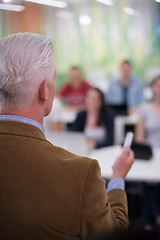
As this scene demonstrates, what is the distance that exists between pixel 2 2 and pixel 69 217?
0.73 metres

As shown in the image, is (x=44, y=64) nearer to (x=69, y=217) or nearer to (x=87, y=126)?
(x=69, y=217)

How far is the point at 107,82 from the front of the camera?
Result: 5.87 m

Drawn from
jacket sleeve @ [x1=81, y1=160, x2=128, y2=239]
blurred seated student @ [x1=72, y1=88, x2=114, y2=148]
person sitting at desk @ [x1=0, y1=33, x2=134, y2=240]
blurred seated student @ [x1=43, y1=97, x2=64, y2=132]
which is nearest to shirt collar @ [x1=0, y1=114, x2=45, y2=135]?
person sitting at desk @ [x1=0, y1=33, x2=134, y2=240]

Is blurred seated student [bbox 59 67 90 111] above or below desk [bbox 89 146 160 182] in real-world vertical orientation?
above

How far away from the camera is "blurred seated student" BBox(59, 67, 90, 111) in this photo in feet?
16.4

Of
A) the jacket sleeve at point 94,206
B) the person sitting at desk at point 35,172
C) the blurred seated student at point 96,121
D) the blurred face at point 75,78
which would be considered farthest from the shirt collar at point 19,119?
the blurred face at point 75,78

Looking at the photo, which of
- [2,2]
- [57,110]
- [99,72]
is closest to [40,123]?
[2,2]

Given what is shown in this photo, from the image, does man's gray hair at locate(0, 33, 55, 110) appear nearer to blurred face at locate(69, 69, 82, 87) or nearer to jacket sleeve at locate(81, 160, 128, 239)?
jacket sleeve at locate(81, 160, 128, 239)

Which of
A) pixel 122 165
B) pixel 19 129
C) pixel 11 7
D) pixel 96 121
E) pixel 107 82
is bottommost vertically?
pixel 96 121

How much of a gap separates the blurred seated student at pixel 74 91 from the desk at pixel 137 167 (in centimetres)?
214

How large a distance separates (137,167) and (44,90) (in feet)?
5.47

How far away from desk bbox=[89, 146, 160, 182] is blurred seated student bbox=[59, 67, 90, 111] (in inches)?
84.4

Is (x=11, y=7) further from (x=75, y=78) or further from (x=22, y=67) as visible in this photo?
(x=75, y=78)

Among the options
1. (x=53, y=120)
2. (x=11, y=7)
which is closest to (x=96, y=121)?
(x=53, y=120)
